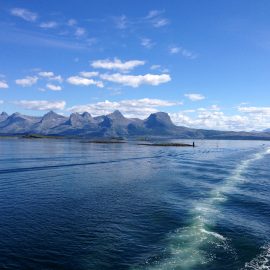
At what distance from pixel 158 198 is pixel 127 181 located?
17332 millimetres

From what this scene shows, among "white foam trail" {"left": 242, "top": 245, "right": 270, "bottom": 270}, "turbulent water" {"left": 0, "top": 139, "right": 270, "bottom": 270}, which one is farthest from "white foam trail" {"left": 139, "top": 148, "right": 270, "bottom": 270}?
"white foam trail" {"left": 242, "top": 245, "right": 270, "bottom": 270}

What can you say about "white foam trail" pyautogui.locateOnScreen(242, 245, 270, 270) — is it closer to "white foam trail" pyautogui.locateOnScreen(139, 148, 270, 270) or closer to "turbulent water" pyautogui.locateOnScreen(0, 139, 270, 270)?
"turbulent water" pyautogui.locateOnScreen(0, 139, 270, 270)

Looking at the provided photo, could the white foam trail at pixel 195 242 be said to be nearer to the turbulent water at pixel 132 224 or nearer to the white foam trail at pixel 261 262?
the turbulent water at pixel 132 224

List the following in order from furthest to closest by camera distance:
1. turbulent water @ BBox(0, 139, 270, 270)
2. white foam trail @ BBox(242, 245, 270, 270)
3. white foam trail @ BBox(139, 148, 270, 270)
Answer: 1. turbulent water @ BBox(0, 139, 270, 270)
2. white foam trail @ BBox(139, 148, 270, 270)
3. white foam trail @ BBox(242, 245, 270, 270)

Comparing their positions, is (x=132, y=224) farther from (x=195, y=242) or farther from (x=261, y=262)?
(x=261, y=262)

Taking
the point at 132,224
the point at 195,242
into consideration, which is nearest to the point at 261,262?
the point at 195,242

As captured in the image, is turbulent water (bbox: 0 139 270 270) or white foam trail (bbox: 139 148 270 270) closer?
white foam trail (bbox: 139 148 270 270)

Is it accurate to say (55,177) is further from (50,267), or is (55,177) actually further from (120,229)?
(50,267)

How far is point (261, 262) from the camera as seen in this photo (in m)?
30.2

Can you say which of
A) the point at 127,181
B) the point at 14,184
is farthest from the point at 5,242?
the point at 127,181

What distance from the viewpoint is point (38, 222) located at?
3931 centimetres

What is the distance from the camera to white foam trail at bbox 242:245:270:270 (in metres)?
29.1

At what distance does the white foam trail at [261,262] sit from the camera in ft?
95.5

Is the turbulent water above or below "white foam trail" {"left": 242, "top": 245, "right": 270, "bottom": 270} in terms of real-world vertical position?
above
